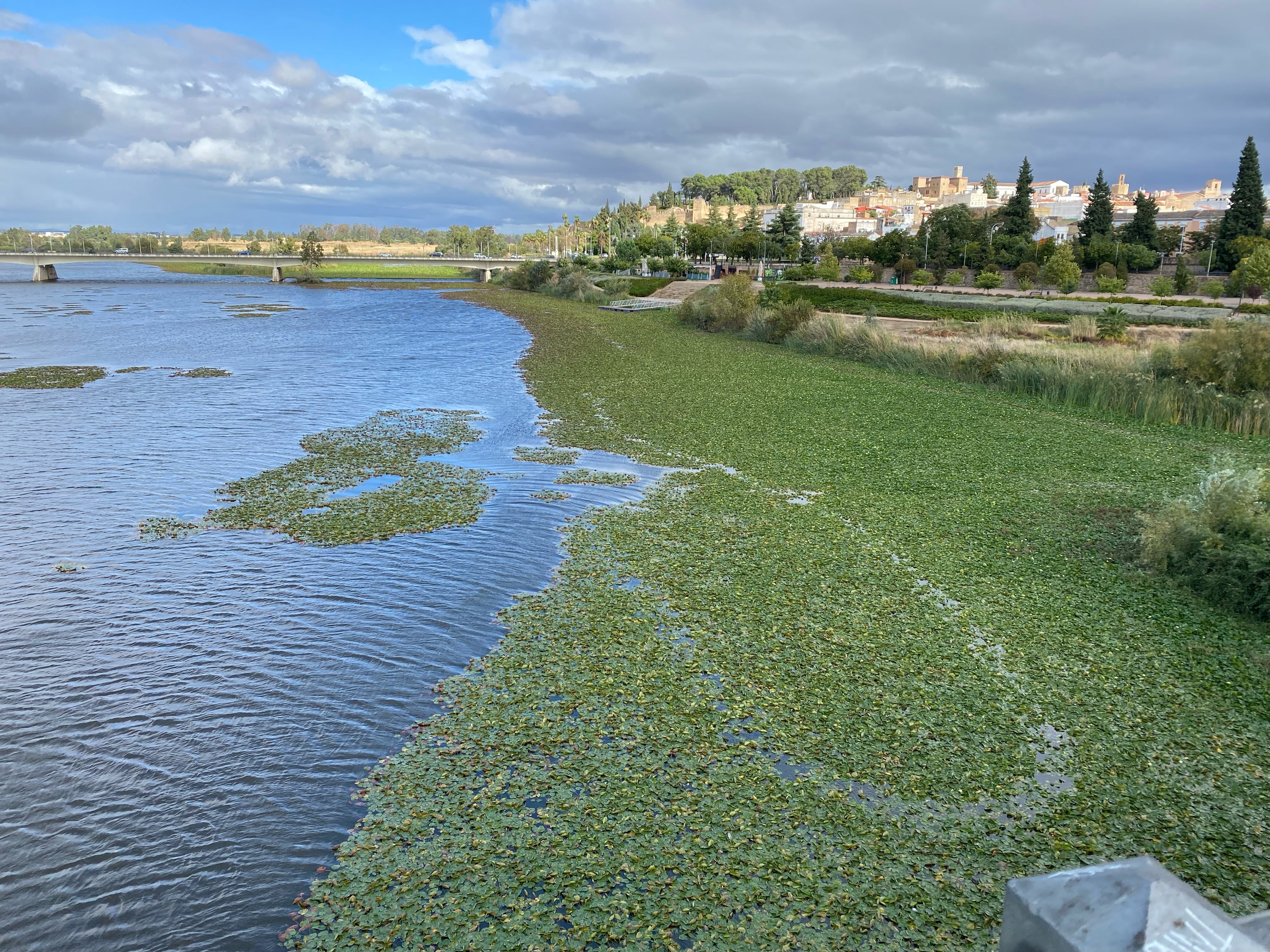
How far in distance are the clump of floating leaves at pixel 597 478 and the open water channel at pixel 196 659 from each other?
0.29 m

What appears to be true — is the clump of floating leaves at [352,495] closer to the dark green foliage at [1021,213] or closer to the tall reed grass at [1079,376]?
the tall reed grass at [1079,376]

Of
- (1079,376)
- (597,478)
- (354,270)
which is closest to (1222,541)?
(597,478)

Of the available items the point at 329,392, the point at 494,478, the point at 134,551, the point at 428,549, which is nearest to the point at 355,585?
the point at 428,549

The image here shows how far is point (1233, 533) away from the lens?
1003 centimetres

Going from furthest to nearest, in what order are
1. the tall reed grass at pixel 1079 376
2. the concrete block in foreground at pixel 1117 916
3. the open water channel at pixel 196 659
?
1. the tall reed grass at pixel 1079 376
2. the open water channel at pixel 196 659
3. the concrete block in foreground at pixel 1117 916

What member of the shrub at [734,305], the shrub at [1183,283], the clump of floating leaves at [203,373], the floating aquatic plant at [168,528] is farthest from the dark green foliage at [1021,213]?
the floating aquatic plant at [168,528]

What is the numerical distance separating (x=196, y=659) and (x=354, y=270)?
14462 centimetres

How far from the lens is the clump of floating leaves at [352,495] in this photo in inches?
493

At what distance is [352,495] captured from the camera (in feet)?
46.9

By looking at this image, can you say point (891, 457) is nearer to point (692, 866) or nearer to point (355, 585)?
point (355, 585)

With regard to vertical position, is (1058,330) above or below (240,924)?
above

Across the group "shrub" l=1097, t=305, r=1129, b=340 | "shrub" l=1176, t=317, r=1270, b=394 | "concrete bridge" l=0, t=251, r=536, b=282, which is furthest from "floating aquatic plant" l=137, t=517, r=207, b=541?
"concrete bridge" l=0, t=251, r=536, b=282

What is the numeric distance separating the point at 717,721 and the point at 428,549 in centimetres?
590

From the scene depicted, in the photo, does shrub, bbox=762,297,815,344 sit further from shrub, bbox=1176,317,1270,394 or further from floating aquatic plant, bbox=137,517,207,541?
floating aquatic plant, bbox=137,517,207,541
